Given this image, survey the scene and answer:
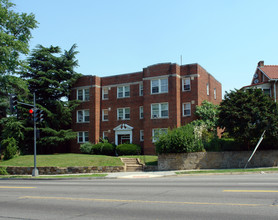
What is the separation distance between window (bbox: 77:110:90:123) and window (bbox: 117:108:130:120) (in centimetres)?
416

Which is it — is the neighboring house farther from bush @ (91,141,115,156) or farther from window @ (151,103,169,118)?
bush @ (91,141,115,156)

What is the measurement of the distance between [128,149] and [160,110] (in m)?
5.48

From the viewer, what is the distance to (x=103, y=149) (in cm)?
3516

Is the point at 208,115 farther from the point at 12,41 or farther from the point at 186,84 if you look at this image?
the point at 12,41

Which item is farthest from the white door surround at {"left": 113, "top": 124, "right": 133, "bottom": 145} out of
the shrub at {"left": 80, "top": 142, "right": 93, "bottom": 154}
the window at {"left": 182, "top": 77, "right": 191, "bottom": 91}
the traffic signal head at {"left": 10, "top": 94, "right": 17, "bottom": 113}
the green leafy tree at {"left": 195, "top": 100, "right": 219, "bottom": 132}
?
the traffic signal head at {"left": 10, "top": 94, "right": 17, "bottom": 113}

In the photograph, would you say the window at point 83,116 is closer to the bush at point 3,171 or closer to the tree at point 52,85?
the tree at point 52,85

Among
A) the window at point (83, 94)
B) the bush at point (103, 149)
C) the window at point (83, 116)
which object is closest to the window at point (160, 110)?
the bush at point (103, 149)

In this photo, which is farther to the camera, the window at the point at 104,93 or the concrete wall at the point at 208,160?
the window at the point at 104,93

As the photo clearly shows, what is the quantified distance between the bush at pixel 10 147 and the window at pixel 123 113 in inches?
476

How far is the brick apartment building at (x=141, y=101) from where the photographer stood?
110 ft

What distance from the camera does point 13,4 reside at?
30359mm

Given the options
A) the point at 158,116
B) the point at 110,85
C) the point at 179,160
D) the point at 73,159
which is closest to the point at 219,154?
the point at 179,160

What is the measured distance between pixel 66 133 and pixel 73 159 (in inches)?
289

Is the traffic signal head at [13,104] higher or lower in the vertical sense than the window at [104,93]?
lower
